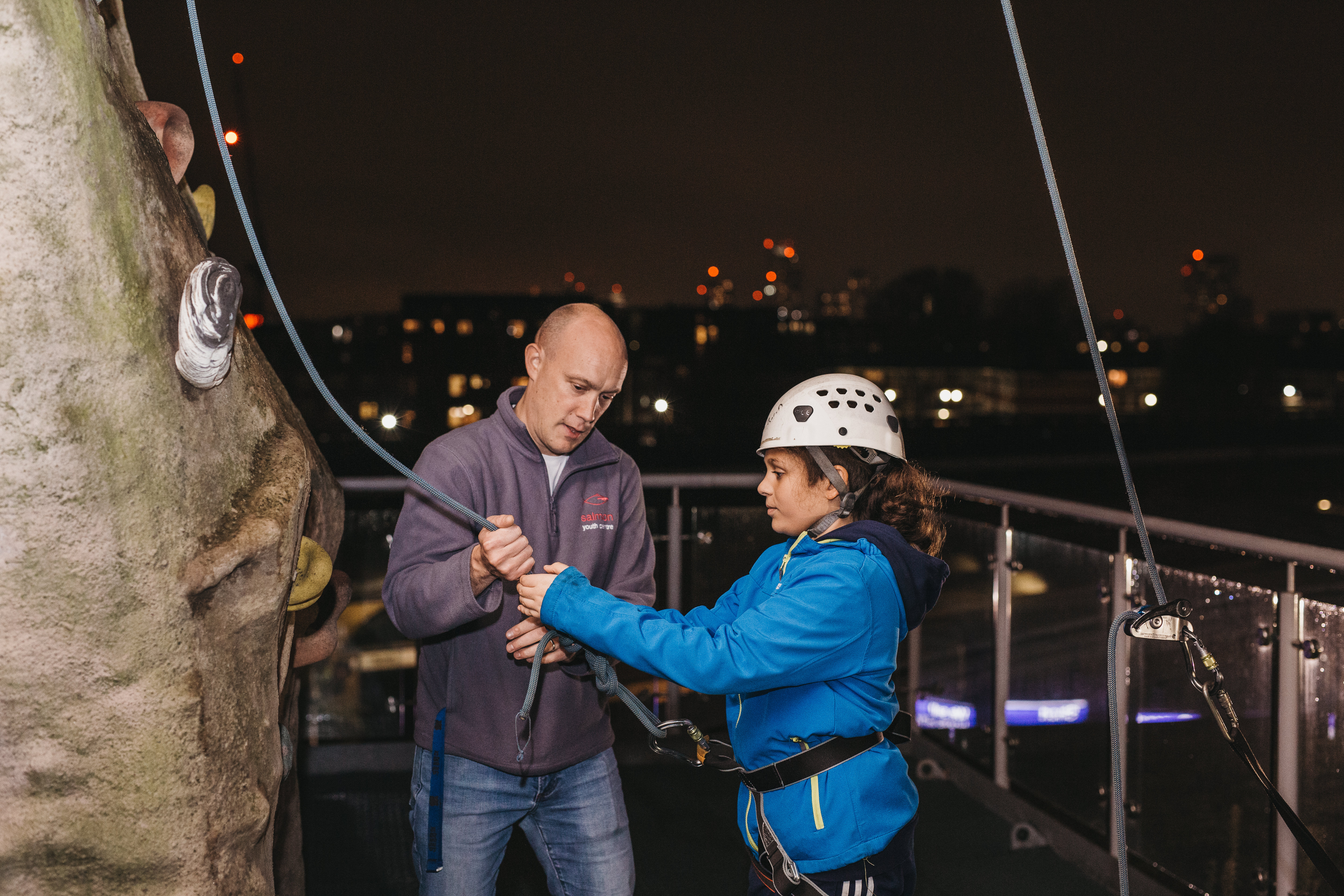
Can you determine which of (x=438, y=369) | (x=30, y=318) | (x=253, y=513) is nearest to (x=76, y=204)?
(x=30, y=318)

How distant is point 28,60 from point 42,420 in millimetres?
602

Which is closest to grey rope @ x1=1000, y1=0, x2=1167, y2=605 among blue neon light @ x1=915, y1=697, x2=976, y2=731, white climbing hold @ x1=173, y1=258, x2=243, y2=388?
white climbing hold @ x1=173, y1=258, x2=243, y2=388

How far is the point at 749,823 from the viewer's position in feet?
8.66

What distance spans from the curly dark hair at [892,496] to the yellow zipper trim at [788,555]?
0.13 m

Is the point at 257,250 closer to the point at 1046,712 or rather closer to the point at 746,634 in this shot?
the point at 746,634

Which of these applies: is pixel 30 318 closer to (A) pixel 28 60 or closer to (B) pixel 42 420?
(B) pixel 42 420

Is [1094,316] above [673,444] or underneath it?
above

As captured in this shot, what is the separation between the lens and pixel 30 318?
178 centimetres

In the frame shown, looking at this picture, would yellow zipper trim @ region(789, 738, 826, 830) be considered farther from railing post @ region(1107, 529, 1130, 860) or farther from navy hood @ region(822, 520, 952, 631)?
railing post @ region(1107, 529, 1130, 860)

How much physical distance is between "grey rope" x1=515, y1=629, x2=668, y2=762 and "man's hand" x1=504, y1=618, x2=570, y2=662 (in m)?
0.04

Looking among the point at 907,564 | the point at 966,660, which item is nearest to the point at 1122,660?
the point at 966,660

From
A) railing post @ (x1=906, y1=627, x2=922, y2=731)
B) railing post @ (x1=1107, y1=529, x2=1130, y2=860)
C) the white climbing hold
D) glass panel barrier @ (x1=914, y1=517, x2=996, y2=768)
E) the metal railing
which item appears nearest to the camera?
the white climbing hold

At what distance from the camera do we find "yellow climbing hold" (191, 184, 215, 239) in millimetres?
2840

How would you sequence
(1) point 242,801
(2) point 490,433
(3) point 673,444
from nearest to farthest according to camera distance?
(1) point 242,801
(2) point 490,433
(3) point 673,444
